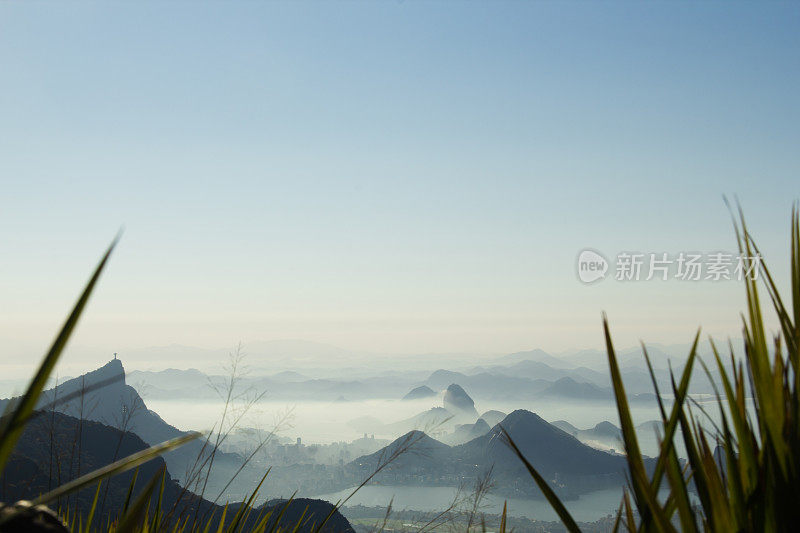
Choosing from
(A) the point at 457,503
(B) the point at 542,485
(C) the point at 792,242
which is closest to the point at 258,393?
(A) the point at 457,503

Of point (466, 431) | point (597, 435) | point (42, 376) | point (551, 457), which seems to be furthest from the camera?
point (597, 435)

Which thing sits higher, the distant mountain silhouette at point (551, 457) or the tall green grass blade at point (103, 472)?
the tall green grass blade at point (103, 472)

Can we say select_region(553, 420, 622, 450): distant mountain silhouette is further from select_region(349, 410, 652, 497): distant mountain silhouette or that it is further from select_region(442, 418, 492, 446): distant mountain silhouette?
select_region(442, 418, 492, 446): distant mountain silhouette

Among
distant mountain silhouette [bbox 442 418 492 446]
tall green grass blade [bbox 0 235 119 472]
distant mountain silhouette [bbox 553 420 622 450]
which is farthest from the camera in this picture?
distant mountain silhouette [bbox 442 418 492 446]

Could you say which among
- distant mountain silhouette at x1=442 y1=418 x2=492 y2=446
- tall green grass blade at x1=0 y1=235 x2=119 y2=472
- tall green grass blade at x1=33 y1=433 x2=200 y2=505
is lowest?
distant mountain silhouette at x1=442 y1=418 x2=492 y2=446

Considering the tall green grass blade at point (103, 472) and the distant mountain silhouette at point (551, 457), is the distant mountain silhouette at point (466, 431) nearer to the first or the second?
the distant mountain silhouette at point (551, 457)

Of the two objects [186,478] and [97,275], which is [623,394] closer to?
[97,275]

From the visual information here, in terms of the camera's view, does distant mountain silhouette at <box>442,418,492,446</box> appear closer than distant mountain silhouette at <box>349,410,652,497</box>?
No

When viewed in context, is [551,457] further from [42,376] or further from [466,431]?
[42,376]

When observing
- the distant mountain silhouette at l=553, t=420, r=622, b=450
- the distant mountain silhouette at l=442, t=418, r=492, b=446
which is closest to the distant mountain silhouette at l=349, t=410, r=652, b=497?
the distant mountain silhouette at l=553, t=420, r=622, b=450

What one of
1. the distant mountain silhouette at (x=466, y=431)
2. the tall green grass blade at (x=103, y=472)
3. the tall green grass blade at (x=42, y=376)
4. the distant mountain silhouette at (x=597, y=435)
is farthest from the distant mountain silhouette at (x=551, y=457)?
the tall green grass blade at (x=42, y=376)

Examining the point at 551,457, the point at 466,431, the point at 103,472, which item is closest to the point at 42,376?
the point at 103,472

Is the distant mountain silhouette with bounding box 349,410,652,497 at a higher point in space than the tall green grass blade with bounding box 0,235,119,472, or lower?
lower

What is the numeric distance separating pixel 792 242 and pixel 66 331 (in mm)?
1424
